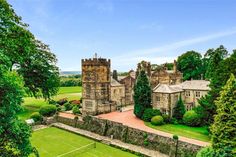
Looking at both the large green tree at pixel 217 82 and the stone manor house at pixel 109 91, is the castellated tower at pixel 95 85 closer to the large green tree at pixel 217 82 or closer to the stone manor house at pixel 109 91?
the stone manor house at pixel 109 91

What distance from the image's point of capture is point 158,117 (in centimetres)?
3180

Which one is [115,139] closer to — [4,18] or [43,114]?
[43,114]

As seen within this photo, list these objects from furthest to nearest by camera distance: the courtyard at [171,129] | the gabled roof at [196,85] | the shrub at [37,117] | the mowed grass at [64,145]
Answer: the shrub at [37,117]
the gabled roof at [196,85]
the courtyard at [171,129]
the mowed grass at [64,145]

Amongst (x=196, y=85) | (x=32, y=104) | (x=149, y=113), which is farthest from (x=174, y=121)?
(x=32, y=104)

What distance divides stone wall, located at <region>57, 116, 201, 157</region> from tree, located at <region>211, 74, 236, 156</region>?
4.52 meters

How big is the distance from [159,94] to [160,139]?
1113cm

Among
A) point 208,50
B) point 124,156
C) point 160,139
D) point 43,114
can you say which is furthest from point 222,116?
point 208,50

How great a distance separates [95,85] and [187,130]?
1791 cm

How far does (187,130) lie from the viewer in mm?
29172

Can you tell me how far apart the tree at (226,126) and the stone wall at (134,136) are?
14.8ft

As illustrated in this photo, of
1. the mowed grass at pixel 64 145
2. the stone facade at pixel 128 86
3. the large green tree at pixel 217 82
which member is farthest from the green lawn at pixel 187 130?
the stone facade at pixel 128 86

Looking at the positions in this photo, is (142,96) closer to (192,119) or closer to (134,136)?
(192,119)

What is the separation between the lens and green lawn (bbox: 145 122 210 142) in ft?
87.1

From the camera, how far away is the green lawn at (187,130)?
26.6 meters
